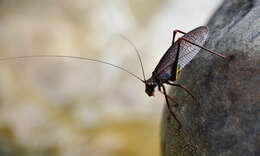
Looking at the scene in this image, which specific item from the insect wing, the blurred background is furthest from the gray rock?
the blurred background

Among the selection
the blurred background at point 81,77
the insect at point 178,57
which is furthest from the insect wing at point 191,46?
the blurred background at point 81,77

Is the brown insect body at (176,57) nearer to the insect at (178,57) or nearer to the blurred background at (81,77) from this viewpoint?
the insect at (178,57)

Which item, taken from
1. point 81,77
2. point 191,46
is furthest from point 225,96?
point 81,77

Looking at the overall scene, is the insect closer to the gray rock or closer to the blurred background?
the gray rock

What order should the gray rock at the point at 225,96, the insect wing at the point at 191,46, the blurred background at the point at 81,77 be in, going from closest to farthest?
the gray rock at the point at 225,96
the insect wing at the point at 191,46
the blurred background at the point at 81,77

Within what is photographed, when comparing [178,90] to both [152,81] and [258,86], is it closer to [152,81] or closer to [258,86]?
[152,81]
